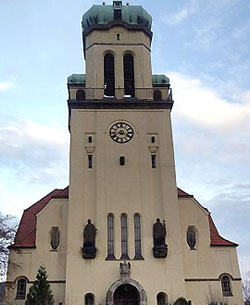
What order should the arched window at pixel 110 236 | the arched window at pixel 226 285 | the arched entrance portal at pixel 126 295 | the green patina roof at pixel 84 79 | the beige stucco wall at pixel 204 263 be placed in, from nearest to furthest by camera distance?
the arched entrance portal at pixel 126 295 < the arched window at pixel 110 236 < the beige stucco wall at pixel 204 263 < the arched window at pixel 226 285 < the green patina roof at pixel 84 79

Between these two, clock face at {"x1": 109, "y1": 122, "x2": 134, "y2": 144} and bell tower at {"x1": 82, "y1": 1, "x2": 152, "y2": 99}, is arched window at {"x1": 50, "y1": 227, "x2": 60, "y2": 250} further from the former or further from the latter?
bell tower at {"x1": 82, "y1": 1, "x2": 152, "y2": 99}

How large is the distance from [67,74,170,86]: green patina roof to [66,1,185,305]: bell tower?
8 centimetres

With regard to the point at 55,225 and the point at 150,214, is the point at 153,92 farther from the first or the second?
the point at 55,225

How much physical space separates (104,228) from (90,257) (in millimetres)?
2139

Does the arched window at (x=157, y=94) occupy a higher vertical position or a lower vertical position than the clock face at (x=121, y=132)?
higher

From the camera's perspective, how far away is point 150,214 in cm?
3041

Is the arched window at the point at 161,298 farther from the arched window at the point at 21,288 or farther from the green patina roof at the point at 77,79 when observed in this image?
the green patina roof at the point at 77,79

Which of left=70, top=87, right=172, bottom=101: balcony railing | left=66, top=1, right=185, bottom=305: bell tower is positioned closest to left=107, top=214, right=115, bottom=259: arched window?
left=66, top=1, right=185, bottom=305: bell tower

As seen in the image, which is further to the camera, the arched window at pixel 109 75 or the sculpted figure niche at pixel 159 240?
the arched window at pixel 109 75

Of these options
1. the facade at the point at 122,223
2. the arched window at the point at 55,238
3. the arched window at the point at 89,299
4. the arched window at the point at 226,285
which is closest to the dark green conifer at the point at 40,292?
the facade at the point at 122,223

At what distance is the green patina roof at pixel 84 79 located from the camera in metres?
35.0

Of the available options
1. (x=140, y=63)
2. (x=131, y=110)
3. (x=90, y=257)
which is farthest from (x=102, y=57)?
(x=90, y=257)

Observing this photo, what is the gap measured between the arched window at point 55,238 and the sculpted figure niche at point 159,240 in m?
6.68

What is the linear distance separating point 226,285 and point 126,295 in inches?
272
